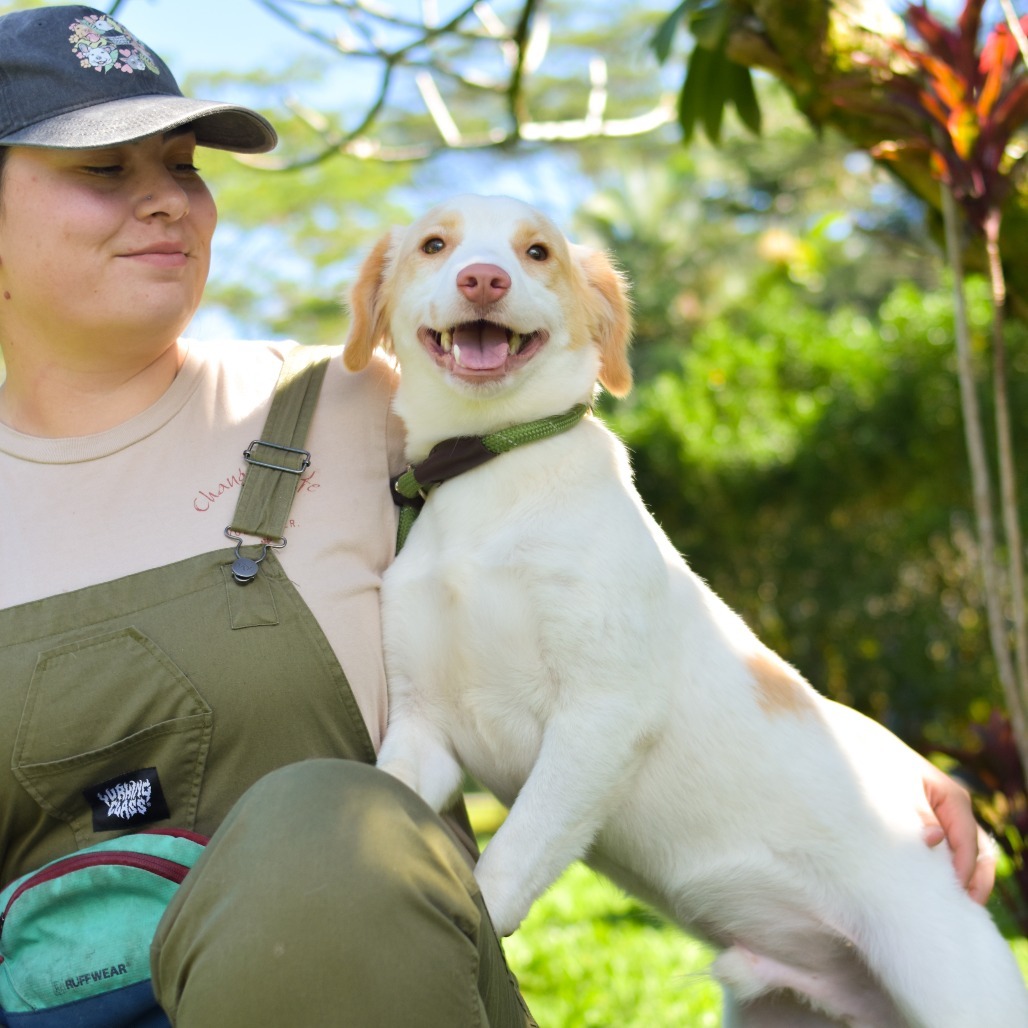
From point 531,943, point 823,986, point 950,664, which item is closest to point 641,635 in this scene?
point 823,986

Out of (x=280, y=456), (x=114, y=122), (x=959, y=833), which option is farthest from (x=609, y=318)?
(x=959, y=833)

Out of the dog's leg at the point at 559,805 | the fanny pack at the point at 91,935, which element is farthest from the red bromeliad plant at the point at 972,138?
the fanny pack at the point at 91,935

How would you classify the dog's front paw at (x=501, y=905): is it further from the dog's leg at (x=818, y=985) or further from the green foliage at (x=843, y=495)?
the green foliage at (x=843, y=495)

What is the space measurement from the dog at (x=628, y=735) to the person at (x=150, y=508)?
11 cm

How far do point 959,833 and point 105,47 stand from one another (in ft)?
6.84

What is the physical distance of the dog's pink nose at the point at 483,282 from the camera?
2.08 m

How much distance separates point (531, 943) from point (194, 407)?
271cm

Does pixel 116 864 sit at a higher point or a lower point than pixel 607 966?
higher

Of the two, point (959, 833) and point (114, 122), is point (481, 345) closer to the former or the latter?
point (114, 122)

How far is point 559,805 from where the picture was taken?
1937mm

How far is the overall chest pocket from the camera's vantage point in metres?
1.89

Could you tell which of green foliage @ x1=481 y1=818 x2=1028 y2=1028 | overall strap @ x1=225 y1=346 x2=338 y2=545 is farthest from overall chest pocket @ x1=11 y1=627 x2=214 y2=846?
green foliage @ x1=481 y1=818 x2=1028 y2=1028

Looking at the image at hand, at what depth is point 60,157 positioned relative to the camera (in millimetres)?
2094

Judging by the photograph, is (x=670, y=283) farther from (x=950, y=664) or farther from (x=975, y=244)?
(x=975, y=244)
